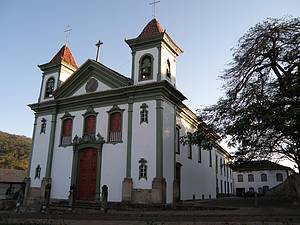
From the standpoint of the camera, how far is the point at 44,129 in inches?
957

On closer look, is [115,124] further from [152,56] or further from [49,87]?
[49,87]

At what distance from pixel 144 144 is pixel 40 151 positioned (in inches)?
378

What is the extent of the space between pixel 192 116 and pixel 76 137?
10.4 metres

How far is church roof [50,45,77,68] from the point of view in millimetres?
26237

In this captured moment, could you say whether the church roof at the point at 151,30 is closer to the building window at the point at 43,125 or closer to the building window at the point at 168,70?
the building window at the point at 168,70

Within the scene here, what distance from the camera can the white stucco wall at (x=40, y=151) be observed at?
23.1 meters

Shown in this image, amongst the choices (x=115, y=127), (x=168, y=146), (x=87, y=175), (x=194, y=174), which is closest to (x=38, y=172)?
(x=87, y=175)

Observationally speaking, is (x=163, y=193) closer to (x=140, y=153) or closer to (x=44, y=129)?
(x=140, y=153)

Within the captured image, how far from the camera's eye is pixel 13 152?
59906mm

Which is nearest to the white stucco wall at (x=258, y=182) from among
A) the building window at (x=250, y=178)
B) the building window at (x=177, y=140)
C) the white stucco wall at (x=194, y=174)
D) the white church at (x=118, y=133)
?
the building window at (x=250, y=178)

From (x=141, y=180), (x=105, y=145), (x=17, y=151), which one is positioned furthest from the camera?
(x=17, y=151)

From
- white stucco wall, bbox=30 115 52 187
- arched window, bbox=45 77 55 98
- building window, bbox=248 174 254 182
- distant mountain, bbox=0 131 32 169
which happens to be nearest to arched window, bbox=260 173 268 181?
building window, bbox=248 174 254 182

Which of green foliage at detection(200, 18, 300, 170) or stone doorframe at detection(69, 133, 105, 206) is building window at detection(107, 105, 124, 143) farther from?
green foliage at detection(200, 18, 300, 170)

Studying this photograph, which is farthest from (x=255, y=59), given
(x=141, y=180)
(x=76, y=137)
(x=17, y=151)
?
(x=17, y=151)
